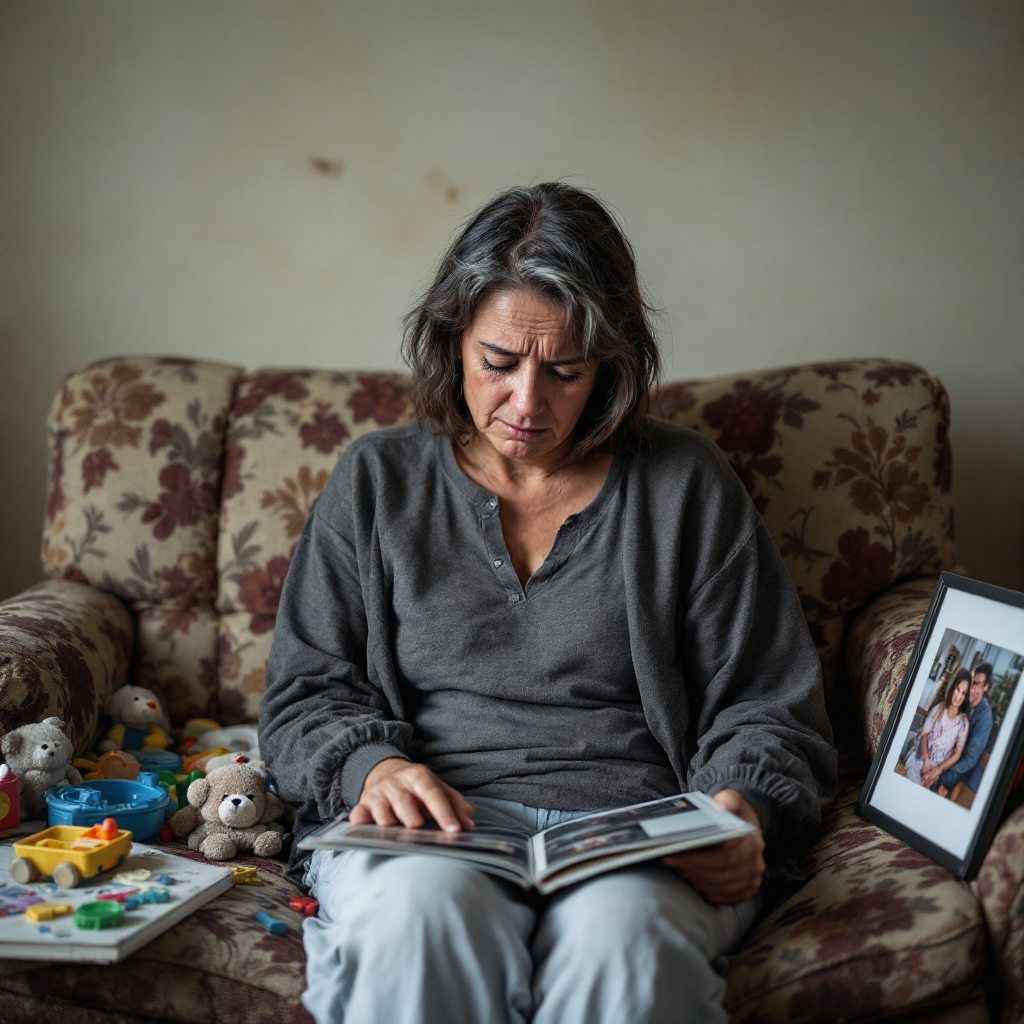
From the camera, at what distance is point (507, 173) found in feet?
6.48

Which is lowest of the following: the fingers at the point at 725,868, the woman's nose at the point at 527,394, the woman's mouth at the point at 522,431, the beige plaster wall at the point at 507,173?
the fingers at the point at 725,868

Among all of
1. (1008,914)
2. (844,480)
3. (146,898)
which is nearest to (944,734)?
(1008,914)

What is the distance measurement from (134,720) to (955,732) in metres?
1.22

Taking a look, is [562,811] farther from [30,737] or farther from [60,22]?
[60,22]

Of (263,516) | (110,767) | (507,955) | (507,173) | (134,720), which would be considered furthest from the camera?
(507,173)

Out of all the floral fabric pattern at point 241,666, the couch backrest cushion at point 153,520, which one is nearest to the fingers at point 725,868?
the floral fabric pattern at point 241,666

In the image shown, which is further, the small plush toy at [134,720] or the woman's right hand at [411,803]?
the small plush toy at [134,720]

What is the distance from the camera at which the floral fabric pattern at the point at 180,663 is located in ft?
5.52

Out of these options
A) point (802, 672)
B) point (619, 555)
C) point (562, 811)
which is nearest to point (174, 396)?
point (619, 555)

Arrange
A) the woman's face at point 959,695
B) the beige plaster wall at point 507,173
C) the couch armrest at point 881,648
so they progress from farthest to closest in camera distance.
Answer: the beige plaster wall at point 507,173, the couch armrest at point 881,648, the woman's face at point 959,695

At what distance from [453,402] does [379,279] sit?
2.57 ft

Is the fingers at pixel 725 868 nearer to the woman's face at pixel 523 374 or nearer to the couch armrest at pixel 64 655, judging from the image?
the woman's face at pixel 523 374

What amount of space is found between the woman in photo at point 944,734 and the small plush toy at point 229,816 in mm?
831

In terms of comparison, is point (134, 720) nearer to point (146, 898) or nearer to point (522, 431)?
point (146, 898)
